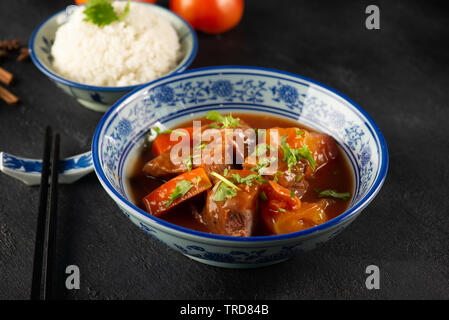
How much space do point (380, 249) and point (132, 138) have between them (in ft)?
4.15

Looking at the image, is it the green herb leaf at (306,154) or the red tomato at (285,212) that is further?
the green herb leaf at (306,154)

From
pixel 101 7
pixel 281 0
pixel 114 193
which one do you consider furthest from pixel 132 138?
pixel 281 0

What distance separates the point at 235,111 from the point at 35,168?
1.06 meters

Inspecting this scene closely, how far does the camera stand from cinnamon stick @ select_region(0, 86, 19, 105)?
10.4 ft

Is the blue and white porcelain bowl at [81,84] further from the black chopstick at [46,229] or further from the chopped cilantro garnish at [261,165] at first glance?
the chopped cilantro garnish at [261,165]

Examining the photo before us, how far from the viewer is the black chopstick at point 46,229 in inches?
76.5

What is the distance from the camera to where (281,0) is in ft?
14.4

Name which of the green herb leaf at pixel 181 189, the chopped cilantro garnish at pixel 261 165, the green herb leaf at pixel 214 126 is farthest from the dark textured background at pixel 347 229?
the green herb leaf at pixel 214 126

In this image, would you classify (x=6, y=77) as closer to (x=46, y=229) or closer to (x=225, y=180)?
(x=46, y=229)

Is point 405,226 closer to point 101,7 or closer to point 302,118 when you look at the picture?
point 302,118

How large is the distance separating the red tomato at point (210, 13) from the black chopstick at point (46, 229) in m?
1.62

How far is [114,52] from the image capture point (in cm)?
311

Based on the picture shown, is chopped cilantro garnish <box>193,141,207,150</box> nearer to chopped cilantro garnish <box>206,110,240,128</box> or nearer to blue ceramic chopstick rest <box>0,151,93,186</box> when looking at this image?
chopped cilantro garnish <box>206,110,240,128</box>

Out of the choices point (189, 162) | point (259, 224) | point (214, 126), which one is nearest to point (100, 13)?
point (214, 126)
